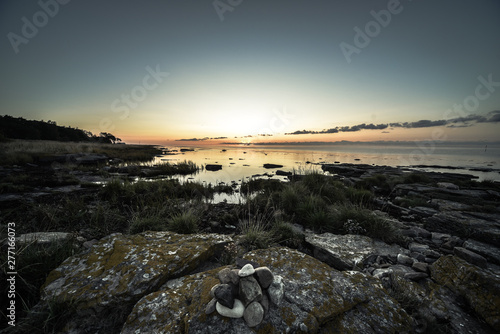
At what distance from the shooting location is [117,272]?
2348 millimetres

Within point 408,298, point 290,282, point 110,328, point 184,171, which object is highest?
point 290,282

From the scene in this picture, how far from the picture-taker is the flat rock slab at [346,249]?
10.5ft

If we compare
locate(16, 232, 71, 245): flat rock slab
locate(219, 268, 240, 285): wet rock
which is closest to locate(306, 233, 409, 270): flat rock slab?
locate(219, 268, 240, 285): wet rock

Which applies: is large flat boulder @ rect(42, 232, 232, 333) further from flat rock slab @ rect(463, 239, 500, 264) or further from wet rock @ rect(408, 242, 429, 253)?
flat rock slab @ rect(463, 239, 500, 264)

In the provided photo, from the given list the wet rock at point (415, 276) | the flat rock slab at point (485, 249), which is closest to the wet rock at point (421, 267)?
the wet rock at point (415, 276)

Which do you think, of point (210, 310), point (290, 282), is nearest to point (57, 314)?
point (210, 310)

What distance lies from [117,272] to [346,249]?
3.92m

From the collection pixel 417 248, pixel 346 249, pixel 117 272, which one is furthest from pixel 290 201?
pixel 117 272

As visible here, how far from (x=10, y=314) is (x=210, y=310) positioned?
2.18 metres

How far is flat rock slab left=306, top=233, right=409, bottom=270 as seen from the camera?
321 centimetres

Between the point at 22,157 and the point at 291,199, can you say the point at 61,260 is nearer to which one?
the point at 291,199

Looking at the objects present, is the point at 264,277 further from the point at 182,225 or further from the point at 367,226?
the point at 367,226

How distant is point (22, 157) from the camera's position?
16.3 metres

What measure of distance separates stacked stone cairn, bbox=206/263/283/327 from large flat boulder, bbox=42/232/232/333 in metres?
1.10
